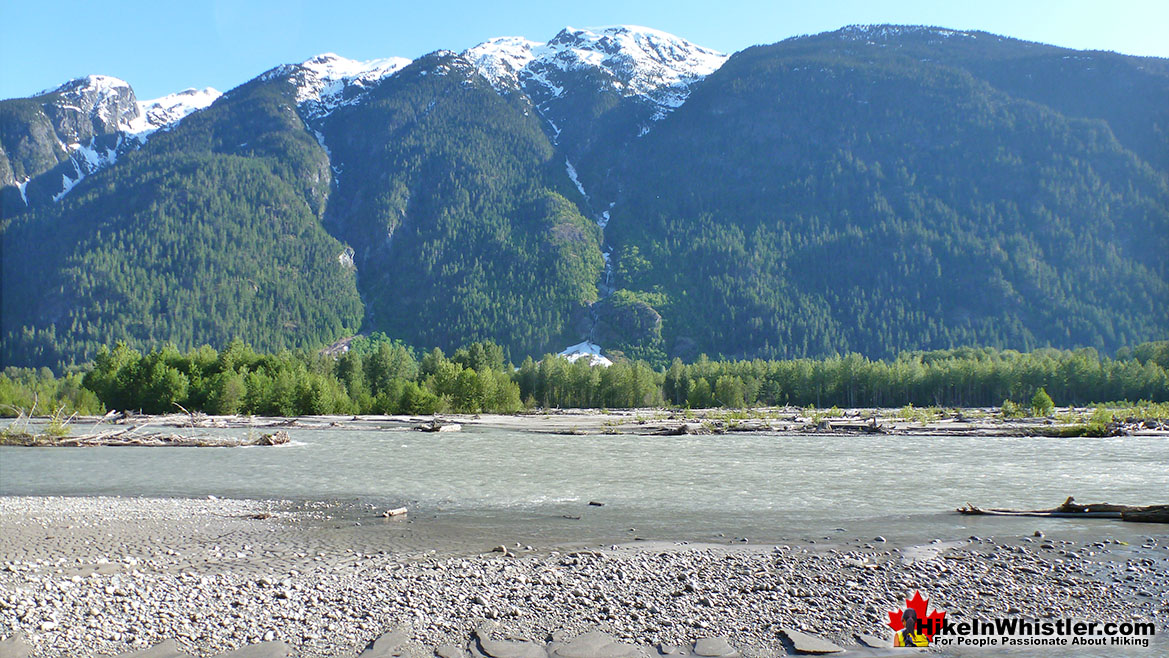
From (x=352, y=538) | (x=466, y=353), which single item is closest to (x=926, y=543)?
(x=352, y=538)

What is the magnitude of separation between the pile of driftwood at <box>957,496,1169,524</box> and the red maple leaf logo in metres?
12.2

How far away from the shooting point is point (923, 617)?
1363cm

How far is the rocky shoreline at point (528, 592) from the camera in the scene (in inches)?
497

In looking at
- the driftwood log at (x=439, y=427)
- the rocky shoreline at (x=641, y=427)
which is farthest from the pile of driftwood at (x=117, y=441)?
the driftwood log at (x=439, y=427)

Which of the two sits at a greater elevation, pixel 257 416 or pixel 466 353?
pixel 466 353

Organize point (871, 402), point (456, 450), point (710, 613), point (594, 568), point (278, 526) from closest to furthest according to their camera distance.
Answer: point (710, 613), point (594, 568), point (278, 526), point (456, 450), point (871, 402)

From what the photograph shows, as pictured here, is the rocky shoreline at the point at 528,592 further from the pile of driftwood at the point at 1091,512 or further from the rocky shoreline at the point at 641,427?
the rocky shoreline at the point at 641,427

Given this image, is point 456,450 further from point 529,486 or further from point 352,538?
point 352,538

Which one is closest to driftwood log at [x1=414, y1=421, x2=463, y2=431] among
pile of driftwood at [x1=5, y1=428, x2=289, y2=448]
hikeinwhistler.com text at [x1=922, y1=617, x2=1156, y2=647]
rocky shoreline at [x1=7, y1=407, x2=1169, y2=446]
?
rocky shoreline at [x1=7, y1=407, x2=1169, y2=446]

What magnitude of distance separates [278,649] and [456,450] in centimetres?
4590

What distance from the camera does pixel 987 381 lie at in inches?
5664

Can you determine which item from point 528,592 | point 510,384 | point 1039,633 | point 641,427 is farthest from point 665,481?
point 510,384

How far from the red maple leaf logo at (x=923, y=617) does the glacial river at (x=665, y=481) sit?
684cm

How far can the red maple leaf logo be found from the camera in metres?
13.3
